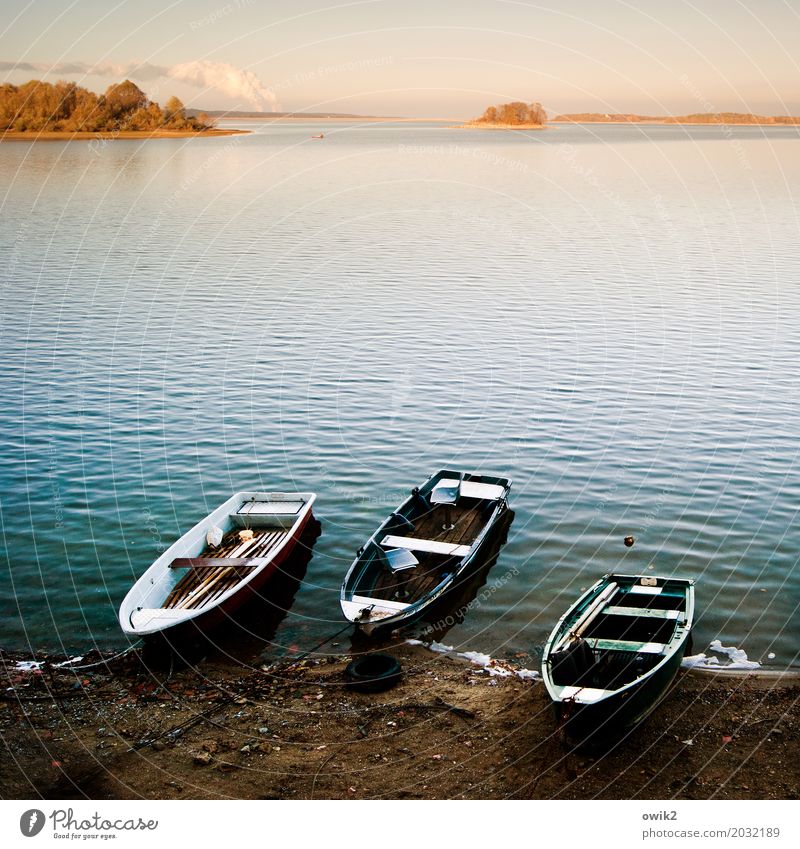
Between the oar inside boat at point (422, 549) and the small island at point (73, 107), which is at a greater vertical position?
the small island at point (73, 107)

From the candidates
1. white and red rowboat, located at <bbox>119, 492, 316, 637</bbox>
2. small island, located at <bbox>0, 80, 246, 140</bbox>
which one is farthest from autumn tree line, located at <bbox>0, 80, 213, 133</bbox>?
white and red rowboat, located at <bbox>119, 492, 316, 637</bbox>

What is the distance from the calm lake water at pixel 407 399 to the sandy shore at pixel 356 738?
97.8 inches

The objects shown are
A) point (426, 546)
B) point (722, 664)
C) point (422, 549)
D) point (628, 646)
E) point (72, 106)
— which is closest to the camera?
point (628, 646)

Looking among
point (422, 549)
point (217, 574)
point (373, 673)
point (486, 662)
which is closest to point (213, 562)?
point (217, 574)

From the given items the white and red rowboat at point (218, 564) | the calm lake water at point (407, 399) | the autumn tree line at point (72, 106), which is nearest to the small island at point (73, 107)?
the autumn tree line at point (72, 106)

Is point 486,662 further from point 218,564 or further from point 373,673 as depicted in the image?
point 218,564

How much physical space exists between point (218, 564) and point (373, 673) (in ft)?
21.2

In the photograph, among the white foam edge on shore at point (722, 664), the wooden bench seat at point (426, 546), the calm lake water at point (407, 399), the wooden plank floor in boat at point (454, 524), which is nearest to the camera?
the white foam edge on shore at point (722, 664)

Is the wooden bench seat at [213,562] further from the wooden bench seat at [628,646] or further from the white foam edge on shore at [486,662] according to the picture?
the wooden bench seat at [628,646]

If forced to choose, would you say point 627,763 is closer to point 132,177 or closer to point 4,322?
point 4,322

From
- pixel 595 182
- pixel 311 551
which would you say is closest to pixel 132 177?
pixel 595 182

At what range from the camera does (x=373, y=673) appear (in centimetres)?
2264

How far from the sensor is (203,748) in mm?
19922

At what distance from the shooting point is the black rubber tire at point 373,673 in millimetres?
22250
